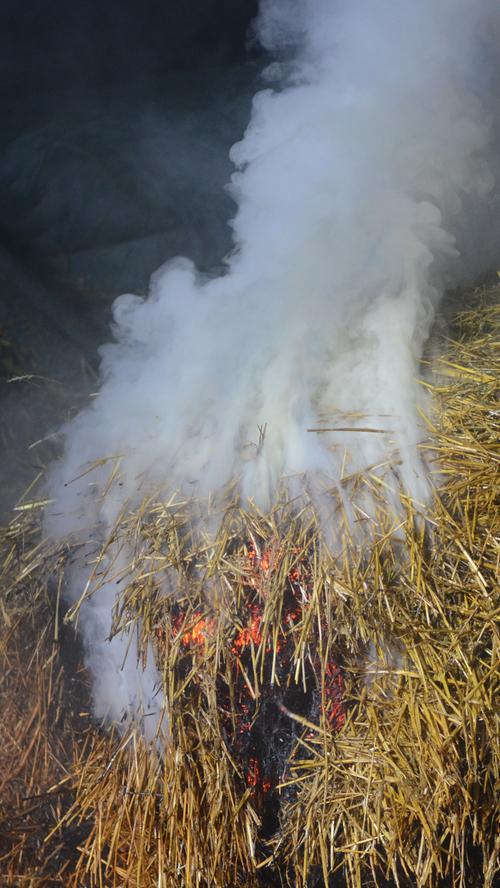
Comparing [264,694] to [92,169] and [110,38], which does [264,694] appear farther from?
[110,38]

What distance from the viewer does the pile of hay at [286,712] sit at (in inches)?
60.9

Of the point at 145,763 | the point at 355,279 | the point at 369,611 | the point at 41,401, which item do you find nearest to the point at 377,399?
the point at 355,279

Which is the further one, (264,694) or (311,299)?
(311,299)

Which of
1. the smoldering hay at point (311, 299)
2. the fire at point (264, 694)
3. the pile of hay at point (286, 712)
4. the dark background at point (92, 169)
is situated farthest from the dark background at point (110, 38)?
the fire at point (264, 694)

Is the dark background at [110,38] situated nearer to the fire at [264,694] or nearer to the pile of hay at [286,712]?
the pile of hay at [286,712]

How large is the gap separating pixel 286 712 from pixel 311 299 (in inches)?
55.3

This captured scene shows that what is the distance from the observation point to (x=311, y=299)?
2.15 metres

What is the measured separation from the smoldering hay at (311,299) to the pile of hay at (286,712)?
160mm

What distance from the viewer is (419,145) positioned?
2.30 metres

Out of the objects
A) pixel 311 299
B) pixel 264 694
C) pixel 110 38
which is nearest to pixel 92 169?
pixel 110 38

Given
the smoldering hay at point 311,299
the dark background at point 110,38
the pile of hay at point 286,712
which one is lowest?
the pile of hay at point 286,712

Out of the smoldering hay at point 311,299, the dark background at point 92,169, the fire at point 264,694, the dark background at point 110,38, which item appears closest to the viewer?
the fire at point 264,694

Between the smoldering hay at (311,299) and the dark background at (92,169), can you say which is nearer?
the smoldering hay at (311,299)

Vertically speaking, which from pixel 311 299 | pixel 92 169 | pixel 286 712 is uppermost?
pixel 92 169
